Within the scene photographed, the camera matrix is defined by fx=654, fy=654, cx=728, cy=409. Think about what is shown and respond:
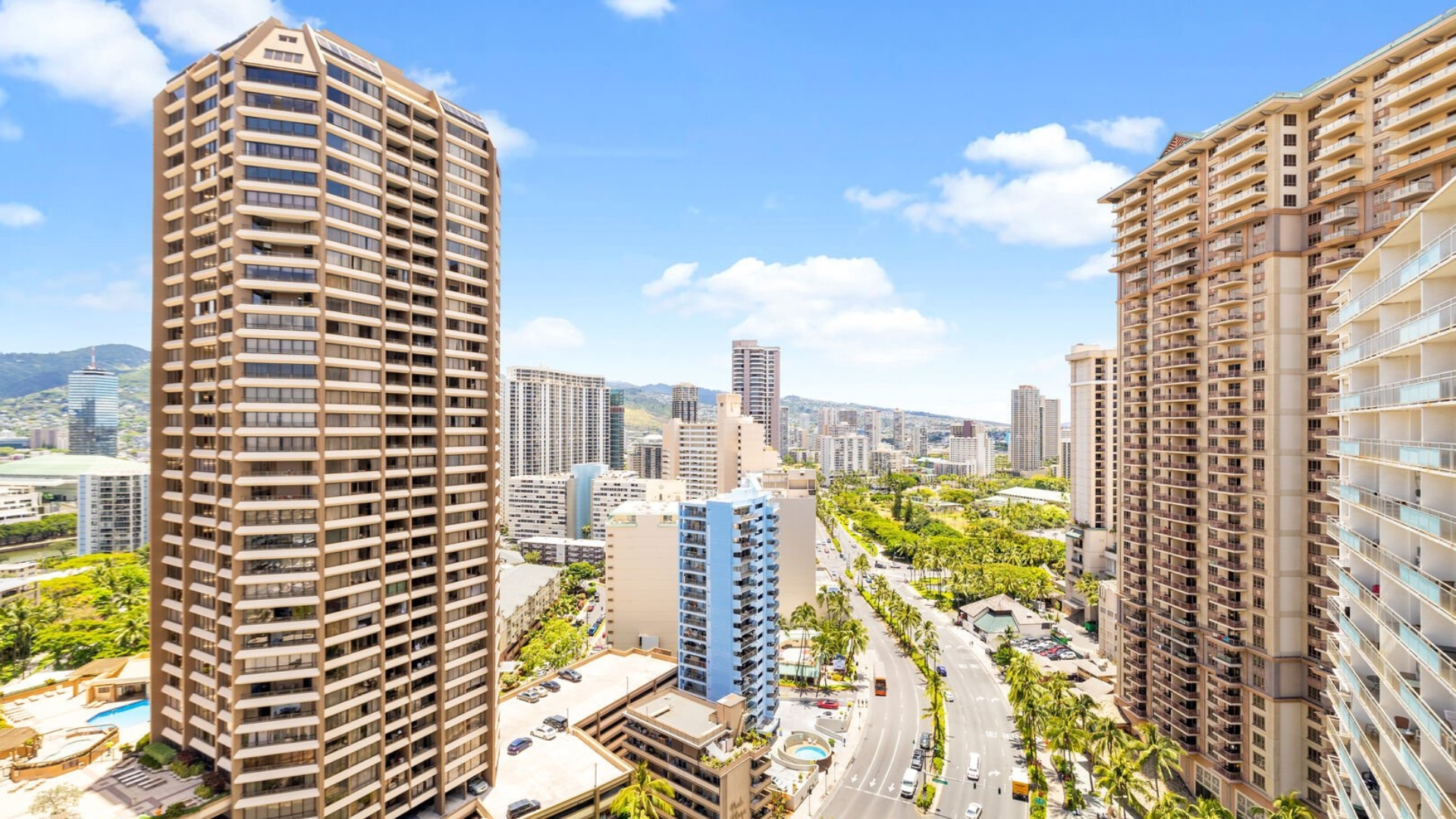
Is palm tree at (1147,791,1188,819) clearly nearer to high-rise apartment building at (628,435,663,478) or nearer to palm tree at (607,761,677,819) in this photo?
palm tree at (607,761,677,819)

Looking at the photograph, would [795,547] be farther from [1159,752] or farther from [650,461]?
[650,461]

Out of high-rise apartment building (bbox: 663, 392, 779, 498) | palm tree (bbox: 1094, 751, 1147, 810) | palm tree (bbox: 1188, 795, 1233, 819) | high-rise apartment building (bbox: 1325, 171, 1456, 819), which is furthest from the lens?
high-rise apartment building (bbox: 663, 392, 779, 498)

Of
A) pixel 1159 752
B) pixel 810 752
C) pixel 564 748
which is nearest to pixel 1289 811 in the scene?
pixel 1159 752

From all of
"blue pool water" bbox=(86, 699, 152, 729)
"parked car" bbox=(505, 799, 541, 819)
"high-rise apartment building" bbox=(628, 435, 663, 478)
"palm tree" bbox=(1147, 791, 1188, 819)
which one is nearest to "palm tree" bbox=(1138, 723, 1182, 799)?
"palm tree" bbox=(1147, 791, 1188, 819)

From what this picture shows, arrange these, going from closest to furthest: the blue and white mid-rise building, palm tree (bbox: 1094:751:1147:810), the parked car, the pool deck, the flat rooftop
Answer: the pool deck
the parked car
the flat rooftop
palm tree (bbox: 1094:751:1147:810)
the blue and white mid-rise building

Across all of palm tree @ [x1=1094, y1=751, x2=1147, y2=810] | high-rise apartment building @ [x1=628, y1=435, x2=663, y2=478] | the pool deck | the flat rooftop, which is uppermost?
high-rise apartment building @ [x1=628, y1=435, x2=663, y2=478]

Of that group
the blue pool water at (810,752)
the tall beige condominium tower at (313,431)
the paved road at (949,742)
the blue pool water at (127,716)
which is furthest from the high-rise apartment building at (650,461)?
the tall beige condominium tower at (313,431)
